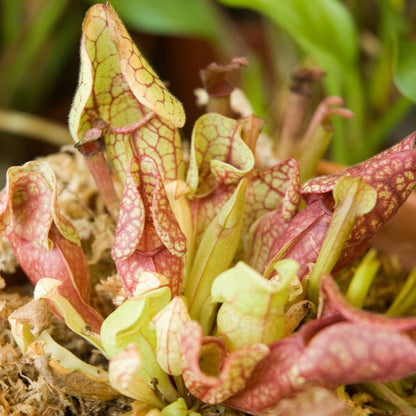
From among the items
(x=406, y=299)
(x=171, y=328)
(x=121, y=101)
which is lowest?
(x=406, y=299)

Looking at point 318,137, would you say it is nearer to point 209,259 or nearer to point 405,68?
→ point 405,68

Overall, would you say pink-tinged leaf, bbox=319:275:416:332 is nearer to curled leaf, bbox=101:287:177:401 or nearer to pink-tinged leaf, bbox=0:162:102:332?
curled leaf, bbox=101:287:177:401

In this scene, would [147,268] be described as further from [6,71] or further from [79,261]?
[6,71]

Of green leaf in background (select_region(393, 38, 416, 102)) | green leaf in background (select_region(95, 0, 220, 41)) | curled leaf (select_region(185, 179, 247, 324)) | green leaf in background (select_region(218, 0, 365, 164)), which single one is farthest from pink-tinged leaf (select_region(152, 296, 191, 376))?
green leaf in background (select_region(95, 0, 220, 41))

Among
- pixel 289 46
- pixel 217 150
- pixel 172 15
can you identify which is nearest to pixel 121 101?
pixel 217 150

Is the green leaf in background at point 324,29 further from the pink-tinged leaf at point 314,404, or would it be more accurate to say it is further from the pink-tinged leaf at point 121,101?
the pink-tinged leaf at point 314,404

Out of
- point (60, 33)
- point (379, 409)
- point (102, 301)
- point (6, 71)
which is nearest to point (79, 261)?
point (102, 301)
